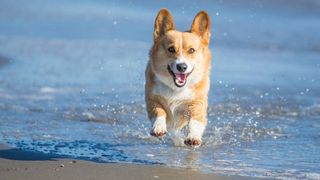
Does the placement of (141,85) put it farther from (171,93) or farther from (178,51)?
(178,51)

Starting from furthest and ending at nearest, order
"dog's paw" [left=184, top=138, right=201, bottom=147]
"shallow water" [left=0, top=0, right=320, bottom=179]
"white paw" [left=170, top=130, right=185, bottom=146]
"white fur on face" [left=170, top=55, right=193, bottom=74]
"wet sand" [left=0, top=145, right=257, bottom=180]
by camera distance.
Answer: "white paw" [left=170, top=130, right=185, bottom=146] → "shallow water" [left=0, top=0, right=320, bottom=179] → "white fur on face" [left=170, top=55, right=193, bottom=74] → "dog's paw" [left=184, top=138, right=201, bottom=147] → "wet sand" [left=0, top=145, right=257, bottom=180]

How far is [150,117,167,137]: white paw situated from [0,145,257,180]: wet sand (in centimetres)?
32

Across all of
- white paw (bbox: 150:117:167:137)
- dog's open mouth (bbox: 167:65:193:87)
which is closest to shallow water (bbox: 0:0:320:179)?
white paw (bbox: 150:117:167:137)

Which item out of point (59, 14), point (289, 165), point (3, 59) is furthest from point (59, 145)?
point (59, 14)

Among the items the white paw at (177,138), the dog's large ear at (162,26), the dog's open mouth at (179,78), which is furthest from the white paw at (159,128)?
the dog's large ear at (162,26)

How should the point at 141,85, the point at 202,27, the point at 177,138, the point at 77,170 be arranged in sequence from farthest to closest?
the point at 141,85
the point at 177,138
the point at 202,27
the point at 77,170

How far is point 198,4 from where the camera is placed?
49.5ft

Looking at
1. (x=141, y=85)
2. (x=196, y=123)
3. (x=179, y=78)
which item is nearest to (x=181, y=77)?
(x=179, y=78)

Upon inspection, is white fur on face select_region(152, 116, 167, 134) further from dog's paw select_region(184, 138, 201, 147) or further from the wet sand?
the wet sand

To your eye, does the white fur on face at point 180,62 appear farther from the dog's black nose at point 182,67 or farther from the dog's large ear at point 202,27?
the dog's large ear at point 202,27

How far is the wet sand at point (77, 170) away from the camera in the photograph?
509 centimetres

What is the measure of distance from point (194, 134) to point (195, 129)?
0.27 feet

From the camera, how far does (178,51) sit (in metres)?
5.96

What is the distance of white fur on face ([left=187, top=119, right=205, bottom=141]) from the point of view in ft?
18.9
